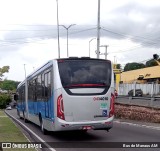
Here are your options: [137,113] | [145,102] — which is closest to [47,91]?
[137,113]

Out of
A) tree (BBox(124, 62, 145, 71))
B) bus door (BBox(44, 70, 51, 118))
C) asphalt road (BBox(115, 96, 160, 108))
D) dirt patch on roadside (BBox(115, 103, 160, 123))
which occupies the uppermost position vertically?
tree (BBox(124, 62, 145, 71))

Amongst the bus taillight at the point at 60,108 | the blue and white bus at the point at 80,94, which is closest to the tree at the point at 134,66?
the blue and white bus at the point at 80,94

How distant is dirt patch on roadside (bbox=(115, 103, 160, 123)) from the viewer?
2506cm

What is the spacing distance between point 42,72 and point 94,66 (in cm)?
332

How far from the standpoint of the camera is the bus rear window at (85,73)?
15.5m

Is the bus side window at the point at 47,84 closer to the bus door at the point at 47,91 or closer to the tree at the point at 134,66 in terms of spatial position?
the bus door at the point at 47,91

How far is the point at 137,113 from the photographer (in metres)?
27.6

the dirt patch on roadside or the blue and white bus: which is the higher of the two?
the blue and white bus

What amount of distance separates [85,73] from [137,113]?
41.5 ft

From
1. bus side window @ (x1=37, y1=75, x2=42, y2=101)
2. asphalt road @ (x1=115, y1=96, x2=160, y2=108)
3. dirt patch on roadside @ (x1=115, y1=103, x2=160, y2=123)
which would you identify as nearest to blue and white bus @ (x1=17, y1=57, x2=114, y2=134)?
bus side window @ (x1=37, y1=75, x2=42, y2=101)

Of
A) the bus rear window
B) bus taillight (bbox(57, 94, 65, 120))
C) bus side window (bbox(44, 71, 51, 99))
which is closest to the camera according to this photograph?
bus taillight (bbox(57, 94, 65, 120))

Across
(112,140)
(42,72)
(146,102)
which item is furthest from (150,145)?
(146,102)

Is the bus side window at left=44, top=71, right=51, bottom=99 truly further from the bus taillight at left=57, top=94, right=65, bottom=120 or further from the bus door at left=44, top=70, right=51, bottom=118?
the bus taillight at left=57, top=94, right=65, bottom=120

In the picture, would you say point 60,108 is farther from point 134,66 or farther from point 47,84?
point 134,66
